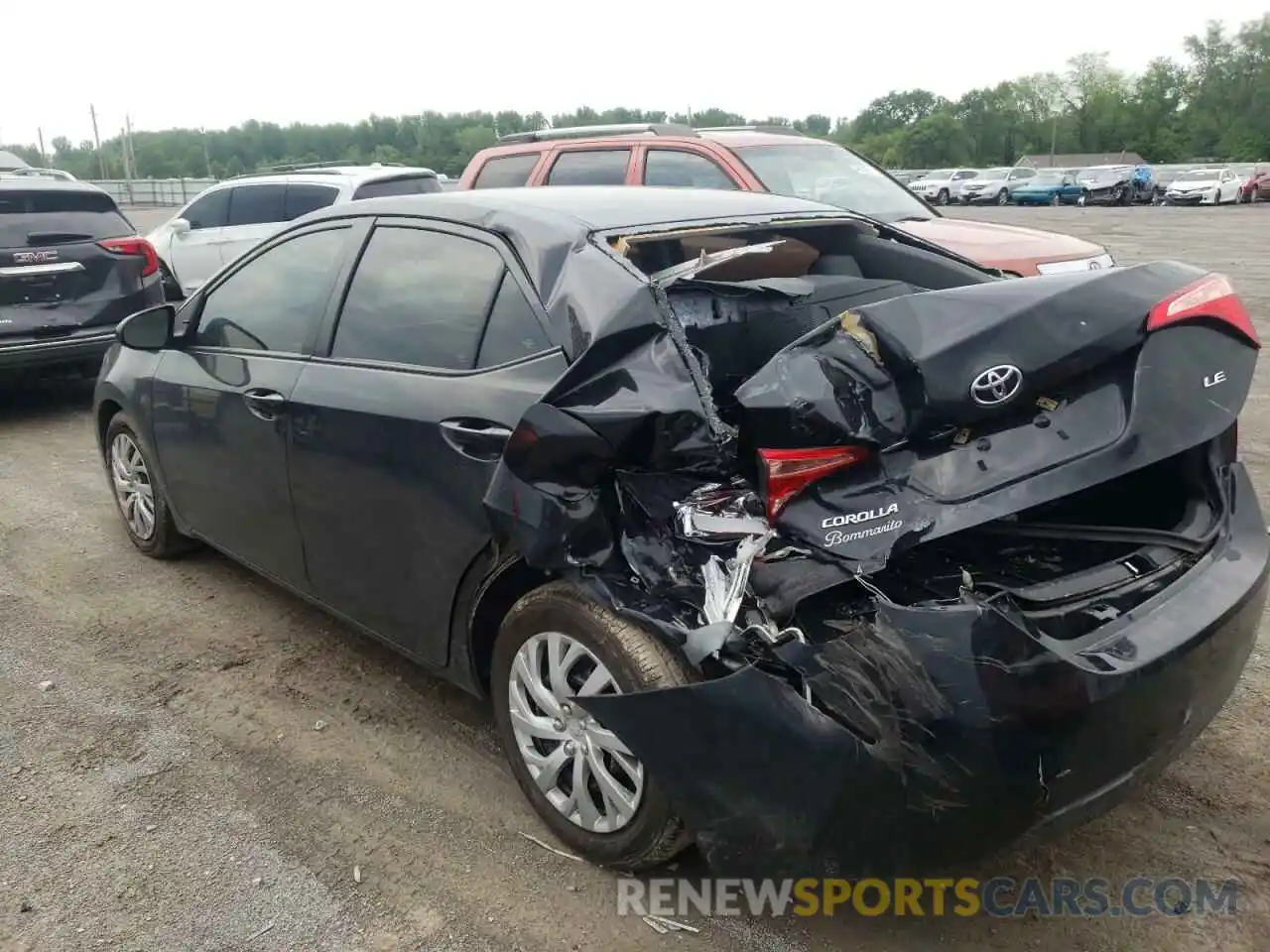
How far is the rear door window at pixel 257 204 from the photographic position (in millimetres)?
11156

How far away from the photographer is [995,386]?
2.42 meters

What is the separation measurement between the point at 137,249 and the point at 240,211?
3478mm

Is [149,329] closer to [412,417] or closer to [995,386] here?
[412,417]

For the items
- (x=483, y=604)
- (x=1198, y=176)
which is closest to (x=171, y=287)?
(x=483, y=604)

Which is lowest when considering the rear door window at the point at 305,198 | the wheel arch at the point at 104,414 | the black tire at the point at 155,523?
the black tire at the point at 155,523

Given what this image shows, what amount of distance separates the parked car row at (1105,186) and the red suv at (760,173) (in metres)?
28.3

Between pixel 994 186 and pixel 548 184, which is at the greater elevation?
pixel 548 184

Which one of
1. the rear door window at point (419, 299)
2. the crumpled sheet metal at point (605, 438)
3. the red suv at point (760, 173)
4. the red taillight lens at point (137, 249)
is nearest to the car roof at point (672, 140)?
the red suv at point (760, 173)

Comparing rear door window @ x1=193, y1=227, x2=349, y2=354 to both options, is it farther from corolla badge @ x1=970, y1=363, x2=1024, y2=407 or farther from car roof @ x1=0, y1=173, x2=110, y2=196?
car roof @ x1=0, y1=173, x2=110, y2=196

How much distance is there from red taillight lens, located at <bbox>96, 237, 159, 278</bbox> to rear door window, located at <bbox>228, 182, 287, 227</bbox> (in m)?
2.91

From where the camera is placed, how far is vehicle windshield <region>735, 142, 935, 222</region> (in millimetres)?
7730

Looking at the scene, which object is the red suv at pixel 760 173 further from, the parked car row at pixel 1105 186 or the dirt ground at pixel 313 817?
the parked car row at pixel 1105 186

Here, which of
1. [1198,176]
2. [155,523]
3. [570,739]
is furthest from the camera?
[1198,176]

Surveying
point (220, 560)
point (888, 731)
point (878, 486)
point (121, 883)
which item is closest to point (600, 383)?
point (878, 486)
